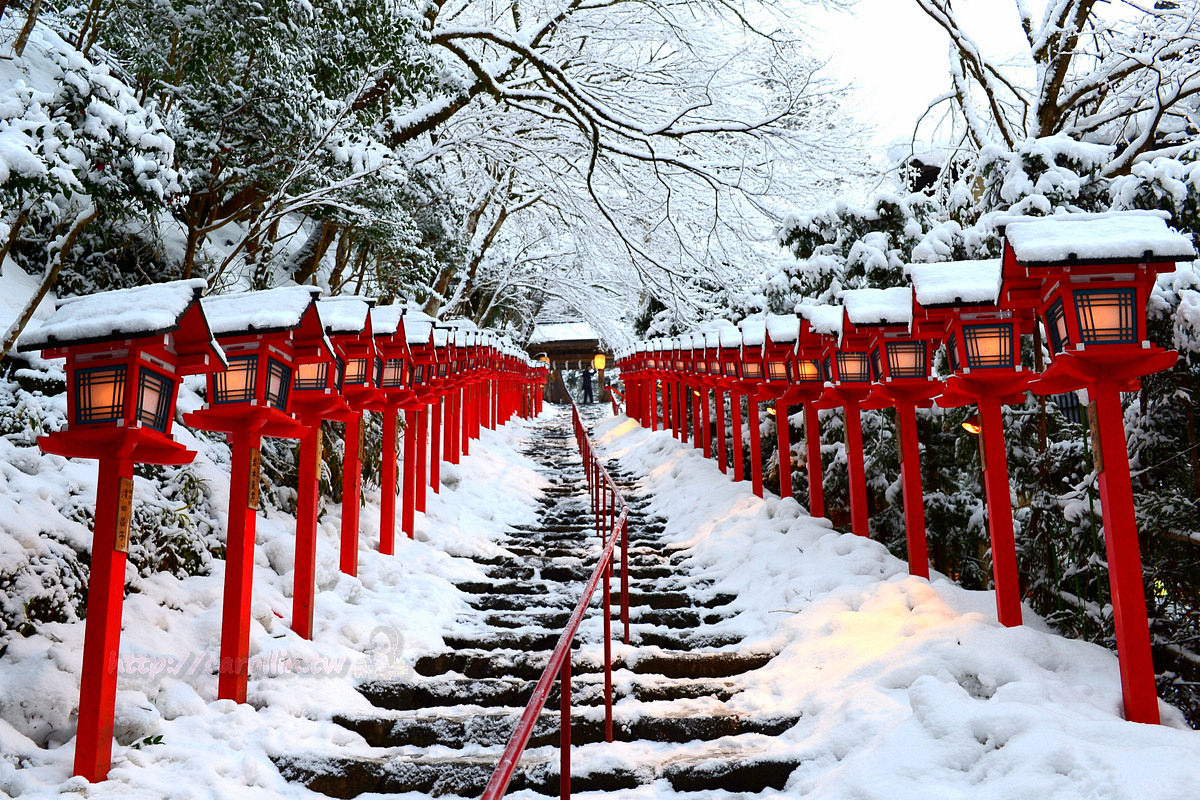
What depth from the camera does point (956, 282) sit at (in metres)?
5.52

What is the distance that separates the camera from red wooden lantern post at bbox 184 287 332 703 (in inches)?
199

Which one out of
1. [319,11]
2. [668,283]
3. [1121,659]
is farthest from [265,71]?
[1121,659]

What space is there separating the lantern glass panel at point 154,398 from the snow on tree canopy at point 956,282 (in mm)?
4936

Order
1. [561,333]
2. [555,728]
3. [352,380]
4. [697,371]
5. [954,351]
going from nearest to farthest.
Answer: [555,728] → [954,351] → [352,380] → [697,371] → [561,333]

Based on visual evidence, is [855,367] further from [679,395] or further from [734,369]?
[679,395]

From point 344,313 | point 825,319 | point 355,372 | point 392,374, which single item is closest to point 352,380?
point 355,372

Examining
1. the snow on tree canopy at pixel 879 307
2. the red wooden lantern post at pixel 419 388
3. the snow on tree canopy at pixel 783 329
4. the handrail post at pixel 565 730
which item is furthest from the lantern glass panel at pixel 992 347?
the red wooden lantern post at pixel 419 388

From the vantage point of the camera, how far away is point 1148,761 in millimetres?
3434

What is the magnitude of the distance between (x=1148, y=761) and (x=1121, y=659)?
881mm

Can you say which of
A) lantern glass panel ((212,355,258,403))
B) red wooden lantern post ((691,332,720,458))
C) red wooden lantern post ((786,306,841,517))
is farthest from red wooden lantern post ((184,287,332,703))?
red wooden lantern post ((691,332,720,458))

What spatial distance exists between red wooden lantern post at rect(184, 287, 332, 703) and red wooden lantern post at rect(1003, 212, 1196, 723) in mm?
4810

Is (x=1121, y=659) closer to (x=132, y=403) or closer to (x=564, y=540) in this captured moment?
(x=132, y=403)

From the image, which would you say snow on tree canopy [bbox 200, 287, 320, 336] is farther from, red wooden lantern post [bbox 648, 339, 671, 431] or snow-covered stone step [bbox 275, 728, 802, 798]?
red wooden lantern post [bbox 648, 339, 671, 431]

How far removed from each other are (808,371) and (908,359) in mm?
2427
